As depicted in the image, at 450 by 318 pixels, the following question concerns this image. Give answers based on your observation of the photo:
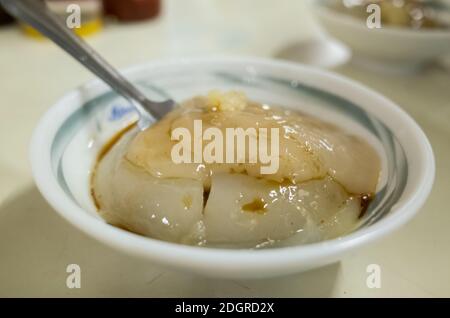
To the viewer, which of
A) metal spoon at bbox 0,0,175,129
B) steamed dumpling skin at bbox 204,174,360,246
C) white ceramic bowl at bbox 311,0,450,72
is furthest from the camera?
white ceramic bowl at bbox 311,0,450,72

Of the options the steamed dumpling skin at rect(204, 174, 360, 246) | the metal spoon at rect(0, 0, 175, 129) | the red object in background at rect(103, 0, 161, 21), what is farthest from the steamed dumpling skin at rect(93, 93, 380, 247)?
the red object in background at rect(103, 0, 161, 21)

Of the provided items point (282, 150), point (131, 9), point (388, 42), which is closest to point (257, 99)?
point (282, 150)

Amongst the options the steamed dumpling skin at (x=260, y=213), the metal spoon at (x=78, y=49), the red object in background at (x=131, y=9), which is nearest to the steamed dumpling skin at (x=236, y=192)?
the steamed dumpling skin at (x=260, y=213)

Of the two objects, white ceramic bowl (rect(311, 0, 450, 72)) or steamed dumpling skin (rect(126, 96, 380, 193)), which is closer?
steamed dumpling skin (rect(126, 96, 380, 193))

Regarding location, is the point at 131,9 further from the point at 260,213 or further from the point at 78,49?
the point at 260,213

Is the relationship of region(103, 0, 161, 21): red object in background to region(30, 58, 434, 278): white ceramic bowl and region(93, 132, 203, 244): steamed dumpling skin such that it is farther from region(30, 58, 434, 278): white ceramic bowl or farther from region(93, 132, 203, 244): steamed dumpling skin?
region(93, 132, 203, 244): steamed dumpling skin

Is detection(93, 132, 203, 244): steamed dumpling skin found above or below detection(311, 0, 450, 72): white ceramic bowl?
below

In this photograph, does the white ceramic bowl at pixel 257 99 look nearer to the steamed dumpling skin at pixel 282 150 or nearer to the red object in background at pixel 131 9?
the steamed dumpling skin at pixel 282 150

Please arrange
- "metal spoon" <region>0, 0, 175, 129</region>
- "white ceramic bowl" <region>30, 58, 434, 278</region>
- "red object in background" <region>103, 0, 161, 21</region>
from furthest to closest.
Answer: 1. "red object in background" <region>103, 0, 161, 21</region>
2. "metal spoon" <region>0, 0, 175, 129</region>
3. "white ceramic bowl" <region>30, 58, 434, 278</region>

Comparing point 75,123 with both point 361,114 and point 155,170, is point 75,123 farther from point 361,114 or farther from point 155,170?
point 361,114
